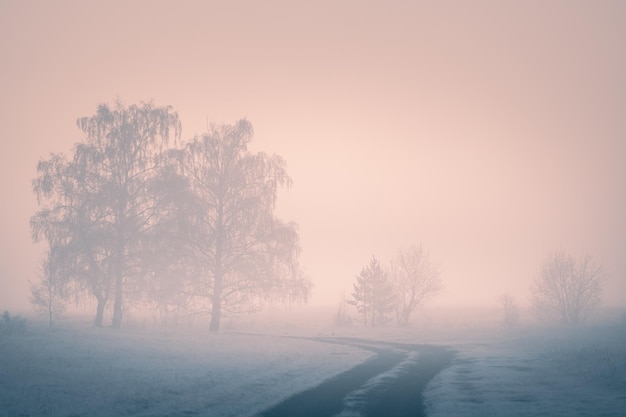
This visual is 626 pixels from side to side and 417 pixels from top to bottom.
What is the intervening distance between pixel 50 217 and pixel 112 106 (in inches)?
491

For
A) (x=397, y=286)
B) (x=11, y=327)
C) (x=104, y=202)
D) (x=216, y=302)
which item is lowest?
(x=11, y=327)

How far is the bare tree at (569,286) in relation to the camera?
65312mm

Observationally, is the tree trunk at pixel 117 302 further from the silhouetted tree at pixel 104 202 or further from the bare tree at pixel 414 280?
the bare tree at pixel 414 280

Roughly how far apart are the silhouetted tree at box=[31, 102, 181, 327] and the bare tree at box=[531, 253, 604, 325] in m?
62.0

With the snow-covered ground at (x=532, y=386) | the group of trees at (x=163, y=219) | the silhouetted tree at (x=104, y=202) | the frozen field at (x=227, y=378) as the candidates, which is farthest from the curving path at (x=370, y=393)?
the silhouetted tree at (x=104, y=202)

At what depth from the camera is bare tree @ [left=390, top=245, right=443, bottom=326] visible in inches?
2805

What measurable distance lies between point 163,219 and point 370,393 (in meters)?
27.9

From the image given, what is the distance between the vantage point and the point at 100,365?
20281 millimetres

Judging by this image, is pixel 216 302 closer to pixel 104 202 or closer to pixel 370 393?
pixel 104 202

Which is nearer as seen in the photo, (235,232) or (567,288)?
(235,232)

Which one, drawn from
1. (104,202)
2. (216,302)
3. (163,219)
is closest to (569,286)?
(216,302)

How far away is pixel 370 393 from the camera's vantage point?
17.8 metres

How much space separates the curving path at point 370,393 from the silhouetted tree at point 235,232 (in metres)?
15.5

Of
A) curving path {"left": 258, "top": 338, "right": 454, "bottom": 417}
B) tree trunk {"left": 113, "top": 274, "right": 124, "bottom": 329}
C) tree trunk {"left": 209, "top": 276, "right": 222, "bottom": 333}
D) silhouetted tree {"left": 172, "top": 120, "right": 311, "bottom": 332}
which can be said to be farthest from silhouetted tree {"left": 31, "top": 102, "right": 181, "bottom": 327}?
curving path {"left": 258, "top": 338, "right": 454, "bottom": 417}
